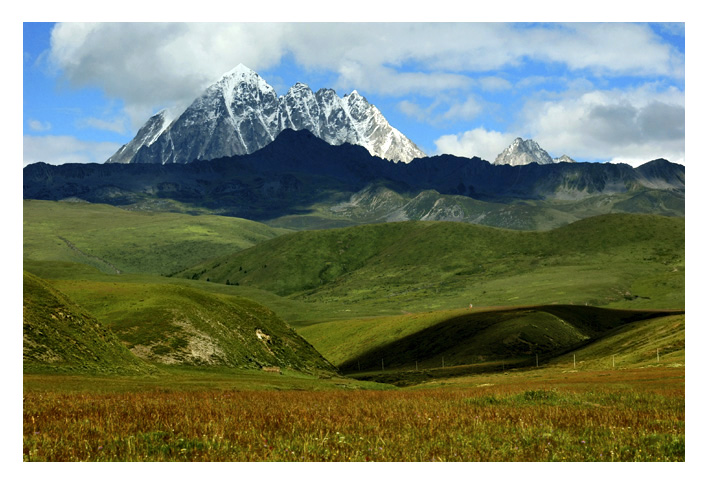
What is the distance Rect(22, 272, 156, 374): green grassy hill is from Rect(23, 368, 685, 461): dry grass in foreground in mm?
37674

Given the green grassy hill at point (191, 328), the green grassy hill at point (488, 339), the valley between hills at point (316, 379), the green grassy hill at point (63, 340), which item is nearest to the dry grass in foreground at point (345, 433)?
the valley between hills at point (316, 379)

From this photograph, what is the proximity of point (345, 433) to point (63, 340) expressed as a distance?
54994 millimetres

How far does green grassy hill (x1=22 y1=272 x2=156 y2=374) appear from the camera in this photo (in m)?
62.6

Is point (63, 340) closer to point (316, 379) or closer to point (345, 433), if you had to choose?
point (316, 379)

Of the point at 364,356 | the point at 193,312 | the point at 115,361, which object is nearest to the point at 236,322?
the point at 193,312

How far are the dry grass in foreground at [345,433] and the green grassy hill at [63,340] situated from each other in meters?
37.7

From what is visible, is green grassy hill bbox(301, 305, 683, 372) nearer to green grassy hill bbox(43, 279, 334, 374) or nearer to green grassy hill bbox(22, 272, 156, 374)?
green grassy hill bbox(43, 279, 334, 374)

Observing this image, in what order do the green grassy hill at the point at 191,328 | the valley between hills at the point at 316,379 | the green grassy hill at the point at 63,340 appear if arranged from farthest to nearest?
the green grassy hill at the point at 191,328 → the green grassy hill at the point at 63,340 → the valley between hills at the point at 316,379

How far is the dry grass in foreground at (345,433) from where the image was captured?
16.6 metres

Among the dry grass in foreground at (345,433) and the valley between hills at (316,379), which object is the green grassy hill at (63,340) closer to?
the valley between hills at (316,379)

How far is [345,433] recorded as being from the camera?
1997 cm

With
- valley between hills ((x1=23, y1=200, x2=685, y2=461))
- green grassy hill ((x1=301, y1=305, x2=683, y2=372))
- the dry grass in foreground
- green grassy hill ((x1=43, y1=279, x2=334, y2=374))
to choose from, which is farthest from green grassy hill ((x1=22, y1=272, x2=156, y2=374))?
green grassy hill ((x1=301, y1=305, x2=683, y2=372))
